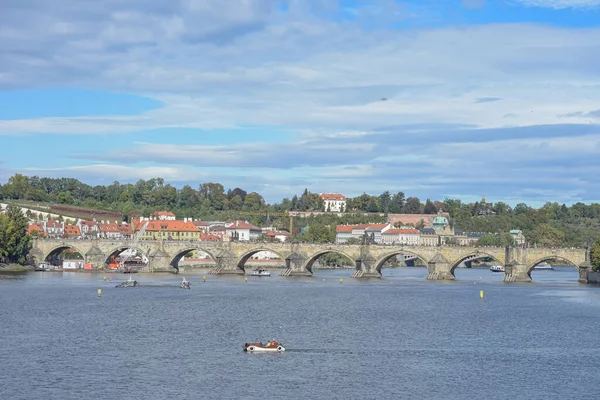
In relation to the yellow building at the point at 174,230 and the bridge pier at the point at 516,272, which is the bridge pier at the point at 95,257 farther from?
the bridge pier at the point at 516,272

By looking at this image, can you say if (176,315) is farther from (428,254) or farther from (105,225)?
(105,225)

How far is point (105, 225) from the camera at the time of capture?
183 metres

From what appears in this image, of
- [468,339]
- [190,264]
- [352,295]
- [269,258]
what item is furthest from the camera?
[269,258]

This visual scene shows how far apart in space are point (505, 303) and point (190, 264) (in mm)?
79671

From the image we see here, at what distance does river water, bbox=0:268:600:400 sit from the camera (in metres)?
45.5

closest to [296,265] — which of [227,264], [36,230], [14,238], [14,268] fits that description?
[227,264]

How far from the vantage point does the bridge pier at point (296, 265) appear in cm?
12662

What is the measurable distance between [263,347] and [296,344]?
12.7ft

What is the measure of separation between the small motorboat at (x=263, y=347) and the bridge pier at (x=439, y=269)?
68012 mm

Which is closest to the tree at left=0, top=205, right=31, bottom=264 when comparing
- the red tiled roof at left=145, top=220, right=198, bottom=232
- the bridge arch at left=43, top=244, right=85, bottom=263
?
the bridge arch at left=43, top=244, right=85, bottom=263

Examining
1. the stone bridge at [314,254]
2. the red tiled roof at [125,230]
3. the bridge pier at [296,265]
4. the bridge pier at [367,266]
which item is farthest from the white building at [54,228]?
the bridge pier at [367,266]

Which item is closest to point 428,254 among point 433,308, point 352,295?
point 352,295

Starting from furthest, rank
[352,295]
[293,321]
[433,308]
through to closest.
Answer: [352,295]
[433,308]
[293,321]

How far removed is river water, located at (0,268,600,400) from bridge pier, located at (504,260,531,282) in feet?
67.0
